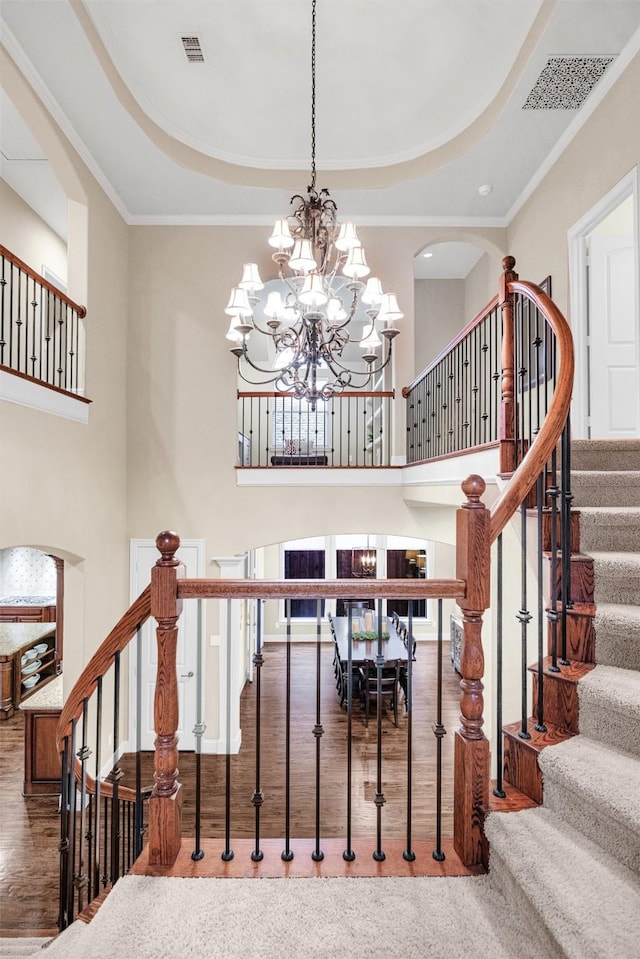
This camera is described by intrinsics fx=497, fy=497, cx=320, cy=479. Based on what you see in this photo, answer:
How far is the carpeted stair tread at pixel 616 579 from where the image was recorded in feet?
6.69

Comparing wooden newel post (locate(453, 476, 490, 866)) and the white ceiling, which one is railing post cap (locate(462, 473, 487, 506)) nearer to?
wooden newel post (locate(453, 476, 490, 866))

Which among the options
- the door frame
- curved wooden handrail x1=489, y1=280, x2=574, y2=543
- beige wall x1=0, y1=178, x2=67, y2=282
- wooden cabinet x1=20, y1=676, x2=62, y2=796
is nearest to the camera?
curved wooden handrail x1=489, y1=280, x2=574, y2=543

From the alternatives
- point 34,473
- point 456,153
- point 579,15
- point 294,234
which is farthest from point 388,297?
point 34,473

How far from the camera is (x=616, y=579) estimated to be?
2.07 metres

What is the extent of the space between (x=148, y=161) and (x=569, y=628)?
17.2ft

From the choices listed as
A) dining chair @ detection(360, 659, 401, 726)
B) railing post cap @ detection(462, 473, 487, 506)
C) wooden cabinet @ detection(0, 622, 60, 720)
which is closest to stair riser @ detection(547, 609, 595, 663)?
railing post cap @ detection(462, 473, 487, 506)

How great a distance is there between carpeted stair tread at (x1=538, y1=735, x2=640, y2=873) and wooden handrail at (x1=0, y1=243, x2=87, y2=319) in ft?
13.4

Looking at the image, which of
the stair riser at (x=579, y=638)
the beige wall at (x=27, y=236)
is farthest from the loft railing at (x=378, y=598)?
the beige wall at (x=27, y=236)

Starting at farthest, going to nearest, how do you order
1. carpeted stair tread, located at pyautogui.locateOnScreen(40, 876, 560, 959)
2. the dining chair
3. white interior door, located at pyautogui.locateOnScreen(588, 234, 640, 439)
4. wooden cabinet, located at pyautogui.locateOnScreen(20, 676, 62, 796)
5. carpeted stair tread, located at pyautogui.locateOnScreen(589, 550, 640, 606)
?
the dining chair, wooden cabinet, located at pyautogui.locateOnScreen(20, 676, 62, 796), white interior door, located at pyautogui.locateOnScreen(588, 234, 640, 439), carpeted stair tread, located at pyautogui.locateOnScreen(589, 550, 640, 606), carpeted stair tread, located at pyautogui.locateOnScreen(40, 876, 560, 959)

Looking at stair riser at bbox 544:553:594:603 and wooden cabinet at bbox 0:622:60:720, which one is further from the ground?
stair riser at bbox 544:553:594:603

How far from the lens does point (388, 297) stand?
130 inches

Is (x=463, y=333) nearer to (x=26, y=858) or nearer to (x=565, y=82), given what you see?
(x=565, y=82)

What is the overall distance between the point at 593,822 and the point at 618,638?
69 centimetres

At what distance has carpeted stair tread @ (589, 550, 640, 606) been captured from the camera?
80.3 inches
